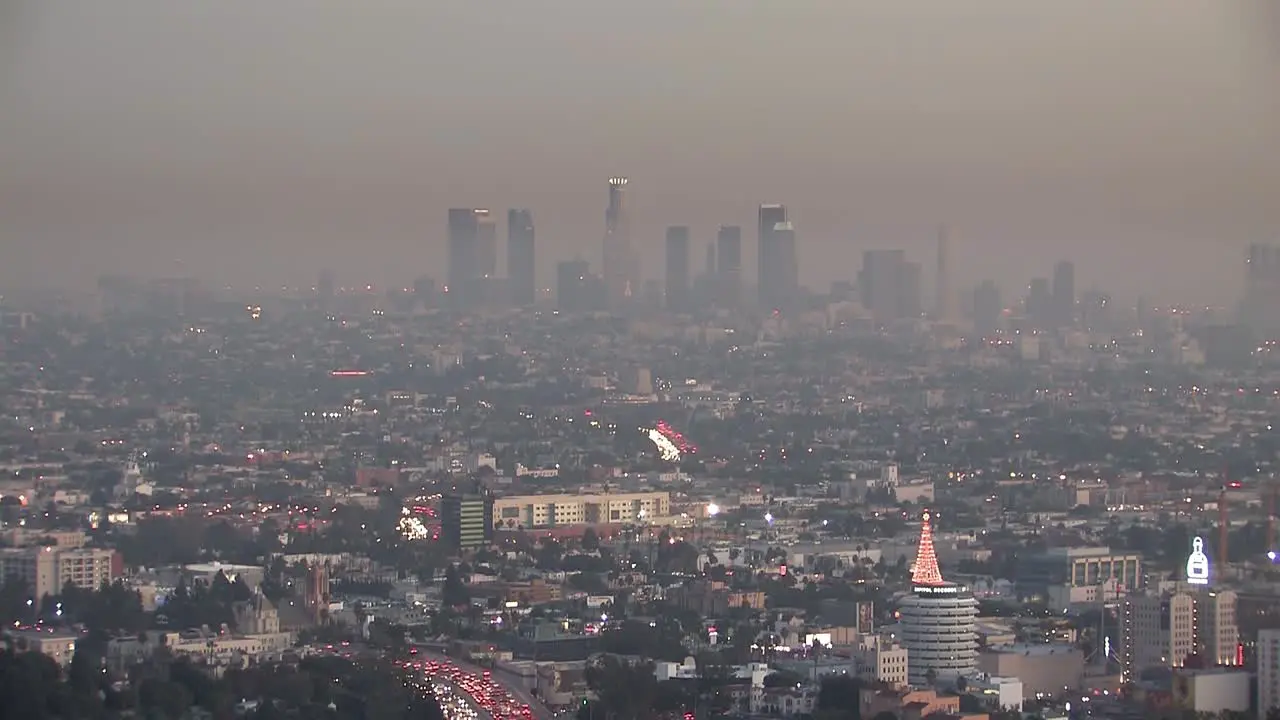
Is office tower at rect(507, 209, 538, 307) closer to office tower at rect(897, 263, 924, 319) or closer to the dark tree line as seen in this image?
office tower at rect(897, 263, 924, 319)

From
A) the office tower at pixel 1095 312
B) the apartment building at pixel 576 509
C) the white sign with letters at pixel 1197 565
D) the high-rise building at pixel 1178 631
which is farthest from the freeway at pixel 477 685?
the office tower at pixel 1095 312

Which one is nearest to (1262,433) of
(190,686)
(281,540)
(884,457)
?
(884,457)

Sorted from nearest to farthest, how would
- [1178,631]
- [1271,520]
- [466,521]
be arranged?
[1178,631]
[1271,520]
[466,521]

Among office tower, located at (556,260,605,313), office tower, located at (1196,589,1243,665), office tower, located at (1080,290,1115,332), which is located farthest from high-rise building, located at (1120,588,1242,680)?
office tower, located at (556,260,605,313)

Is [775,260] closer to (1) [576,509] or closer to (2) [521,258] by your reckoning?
(2) [521,258]

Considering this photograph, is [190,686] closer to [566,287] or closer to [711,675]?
[711,675]

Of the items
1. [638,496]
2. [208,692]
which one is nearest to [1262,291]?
[638,496]

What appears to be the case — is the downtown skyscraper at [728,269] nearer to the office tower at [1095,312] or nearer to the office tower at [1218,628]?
the office tower at [1095,312]
